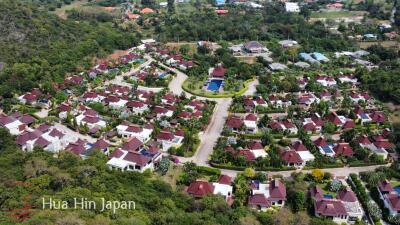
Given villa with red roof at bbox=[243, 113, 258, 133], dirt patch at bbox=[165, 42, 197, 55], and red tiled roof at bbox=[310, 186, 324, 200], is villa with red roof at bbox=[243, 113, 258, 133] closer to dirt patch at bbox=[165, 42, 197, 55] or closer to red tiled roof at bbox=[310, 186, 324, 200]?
red tiled roof at bbox=[310, 186, 324, 200]

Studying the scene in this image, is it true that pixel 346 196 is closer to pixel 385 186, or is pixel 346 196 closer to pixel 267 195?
pixel 385 186

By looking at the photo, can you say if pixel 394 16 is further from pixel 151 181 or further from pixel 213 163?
pixel 151 181

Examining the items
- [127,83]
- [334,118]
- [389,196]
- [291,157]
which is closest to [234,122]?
[291,157]

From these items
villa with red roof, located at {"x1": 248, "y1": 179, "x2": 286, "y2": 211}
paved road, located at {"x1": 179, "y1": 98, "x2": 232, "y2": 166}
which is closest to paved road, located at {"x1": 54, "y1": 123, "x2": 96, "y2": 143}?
paved road, located at {"x1": 179, "y1": 98, "x2": 232, "y2": 166}

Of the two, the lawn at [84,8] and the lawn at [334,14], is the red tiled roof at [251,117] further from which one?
the lawn at [334,14]

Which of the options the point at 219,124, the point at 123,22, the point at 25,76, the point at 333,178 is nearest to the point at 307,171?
the point at 333,178

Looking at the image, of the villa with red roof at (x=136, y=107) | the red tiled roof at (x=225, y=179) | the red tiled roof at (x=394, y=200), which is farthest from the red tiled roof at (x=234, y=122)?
the red tiled roof at (x=394, y=200)
